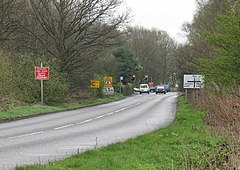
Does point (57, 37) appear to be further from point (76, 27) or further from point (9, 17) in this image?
point (9, 17)

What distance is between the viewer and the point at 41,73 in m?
31.6

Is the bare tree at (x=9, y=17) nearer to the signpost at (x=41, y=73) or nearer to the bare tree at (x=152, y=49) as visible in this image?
the signpost at (x=41, y=73)

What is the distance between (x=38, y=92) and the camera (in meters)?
34.2

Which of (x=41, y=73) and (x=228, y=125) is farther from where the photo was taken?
(x=41, y=73)

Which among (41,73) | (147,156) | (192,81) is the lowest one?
(147,156)

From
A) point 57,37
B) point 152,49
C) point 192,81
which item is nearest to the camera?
point 192,81

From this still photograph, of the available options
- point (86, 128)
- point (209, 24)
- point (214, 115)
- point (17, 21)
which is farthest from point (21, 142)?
point (17, 21)

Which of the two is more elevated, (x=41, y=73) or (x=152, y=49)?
(x=152, y=49)

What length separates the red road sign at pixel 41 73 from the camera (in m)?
31.3

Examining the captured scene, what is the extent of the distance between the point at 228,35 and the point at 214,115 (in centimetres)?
332

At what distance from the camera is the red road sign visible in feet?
103

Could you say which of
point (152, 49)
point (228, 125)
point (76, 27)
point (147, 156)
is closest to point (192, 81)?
point (76, 27)

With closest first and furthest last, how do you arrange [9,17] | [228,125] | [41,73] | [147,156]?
[147,156] < [228,125] < [41,73] < [9,17]

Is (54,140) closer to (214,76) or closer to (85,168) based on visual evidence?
(85,168)
